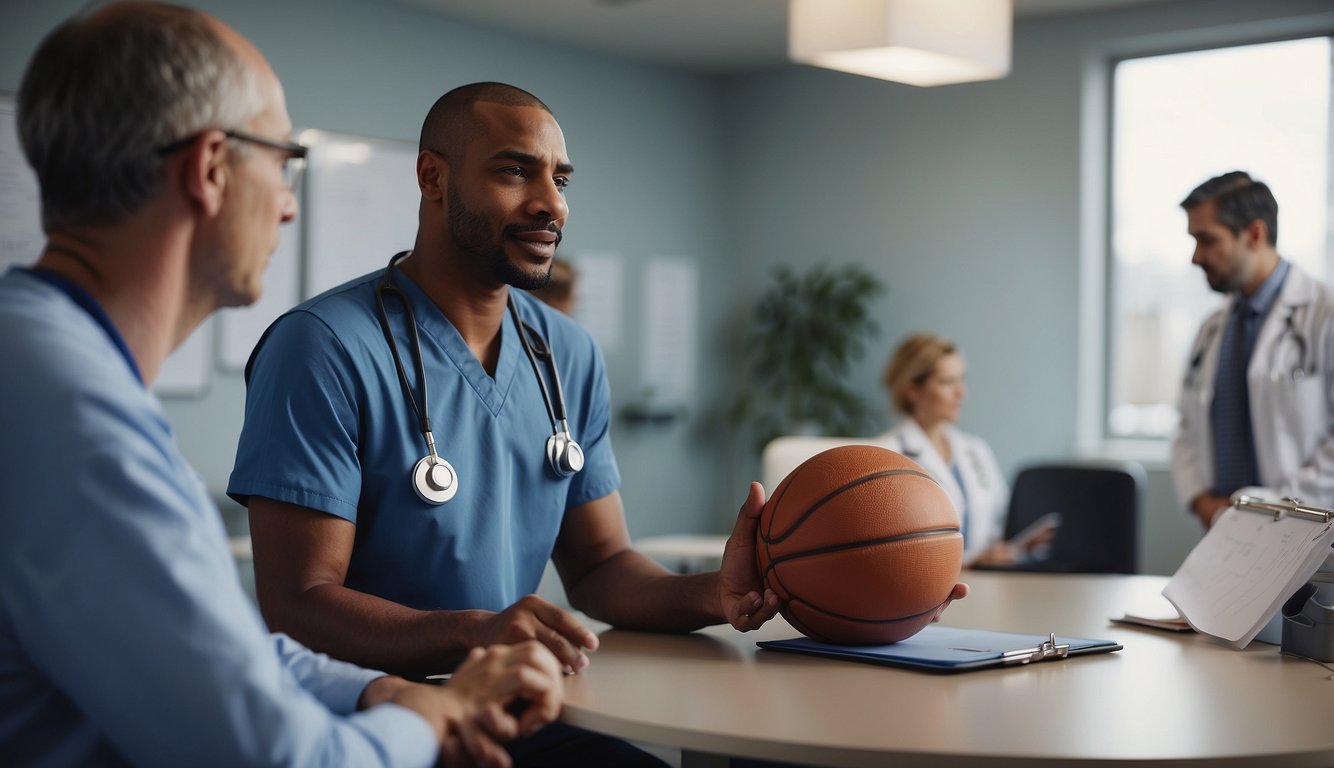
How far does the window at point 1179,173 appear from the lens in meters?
5.25

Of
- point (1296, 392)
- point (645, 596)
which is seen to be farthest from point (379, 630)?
point (1296, 392)

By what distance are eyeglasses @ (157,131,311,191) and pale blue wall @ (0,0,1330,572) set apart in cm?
398

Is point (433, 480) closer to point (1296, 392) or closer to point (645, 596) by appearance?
point (645, 596)

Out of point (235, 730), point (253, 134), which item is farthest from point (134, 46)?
point (235, 730)

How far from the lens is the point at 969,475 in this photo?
14.5 ft

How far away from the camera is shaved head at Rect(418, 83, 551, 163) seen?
1.81 metres

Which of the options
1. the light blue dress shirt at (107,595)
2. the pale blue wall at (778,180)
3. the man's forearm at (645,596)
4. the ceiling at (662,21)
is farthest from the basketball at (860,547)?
the ceiling at (662,21)

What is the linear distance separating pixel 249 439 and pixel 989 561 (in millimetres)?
2822

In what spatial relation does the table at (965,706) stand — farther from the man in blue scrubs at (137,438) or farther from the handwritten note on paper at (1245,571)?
the man in blue scrubs at (137,438)

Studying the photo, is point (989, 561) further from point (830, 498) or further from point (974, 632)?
point (830, 498)

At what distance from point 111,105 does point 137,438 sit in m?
0.28

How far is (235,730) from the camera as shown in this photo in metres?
0.91

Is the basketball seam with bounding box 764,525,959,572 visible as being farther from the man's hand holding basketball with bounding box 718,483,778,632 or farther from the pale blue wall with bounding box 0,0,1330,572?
the pale blue wall with bounding box 0,0,1330,572

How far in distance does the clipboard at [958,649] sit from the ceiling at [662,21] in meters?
4.42
